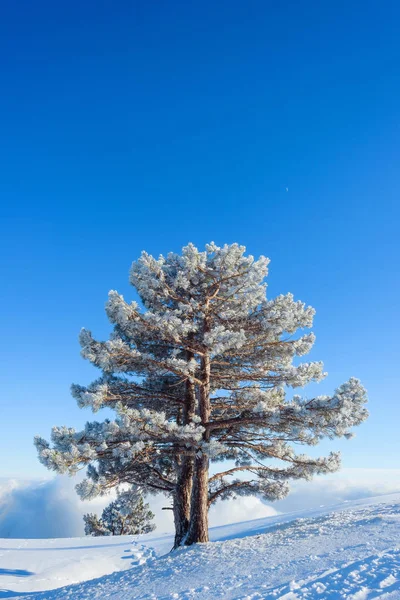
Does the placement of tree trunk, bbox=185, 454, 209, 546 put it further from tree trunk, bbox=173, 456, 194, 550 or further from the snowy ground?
the snowy ground

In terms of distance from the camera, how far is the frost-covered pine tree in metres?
10.3

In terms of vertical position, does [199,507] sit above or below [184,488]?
below

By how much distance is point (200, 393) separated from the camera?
12227 millimetres

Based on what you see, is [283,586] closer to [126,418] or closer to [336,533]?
[336,533]

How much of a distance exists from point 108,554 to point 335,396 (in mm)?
14910

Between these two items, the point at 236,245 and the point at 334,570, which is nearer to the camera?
the point at 334,570

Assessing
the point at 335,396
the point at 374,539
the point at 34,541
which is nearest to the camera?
the point at 374,539

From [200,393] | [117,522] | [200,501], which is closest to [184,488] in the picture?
[200,501]

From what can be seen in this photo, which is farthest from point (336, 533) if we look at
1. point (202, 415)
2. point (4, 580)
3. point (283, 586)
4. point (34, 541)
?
point (34, 541)

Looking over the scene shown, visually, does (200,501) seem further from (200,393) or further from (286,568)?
(286,568)

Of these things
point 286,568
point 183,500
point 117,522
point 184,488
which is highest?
point 184,488

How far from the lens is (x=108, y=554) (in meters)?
18.7

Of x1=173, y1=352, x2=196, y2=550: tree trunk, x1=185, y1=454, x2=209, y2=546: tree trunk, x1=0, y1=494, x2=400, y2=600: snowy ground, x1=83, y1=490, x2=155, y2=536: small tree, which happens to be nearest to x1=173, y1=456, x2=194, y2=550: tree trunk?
x1=173, y1=352, x2=196, y2=550: tree trunk

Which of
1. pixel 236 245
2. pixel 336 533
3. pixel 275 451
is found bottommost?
pixel 336 533
